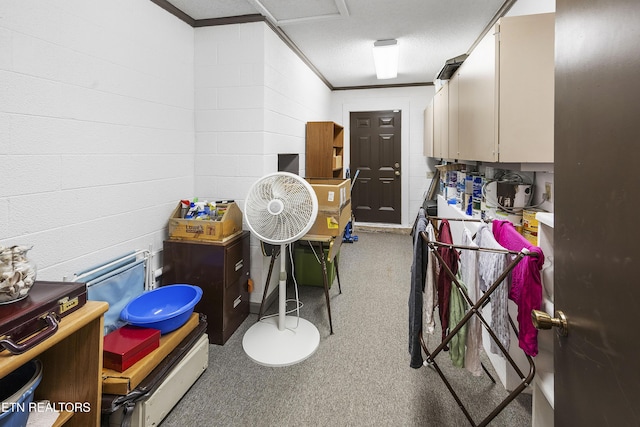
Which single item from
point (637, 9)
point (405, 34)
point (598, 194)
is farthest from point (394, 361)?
point (405, 34)

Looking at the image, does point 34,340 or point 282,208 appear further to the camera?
point 282,208

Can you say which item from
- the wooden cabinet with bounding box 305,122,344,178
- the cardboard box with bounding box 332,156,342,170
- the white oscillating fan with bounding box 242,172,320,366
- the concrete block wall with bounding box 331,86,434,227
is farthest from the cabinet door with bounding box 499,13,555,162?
the concrete block wall with bounding box 331,86,434,227

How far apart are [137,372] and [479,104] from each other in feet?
7.54

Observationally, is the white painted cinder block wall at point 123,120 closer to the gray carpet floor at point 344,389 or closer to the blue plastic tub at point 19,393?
the blue plastic tub at point 19,393

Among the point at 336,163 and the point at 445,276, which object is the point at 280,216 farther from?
the point at 336,163

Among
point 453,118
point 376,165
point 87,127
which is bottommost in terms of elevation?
point 87,127

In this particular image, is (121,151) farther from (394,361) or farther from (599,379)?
(599,379)

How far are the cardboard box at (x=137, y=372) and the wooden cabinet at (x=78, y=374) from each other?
0.48 ft

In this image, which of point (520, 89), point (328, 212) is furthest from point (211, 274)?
point (520, 89)

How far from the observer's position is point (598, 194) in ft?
2.21

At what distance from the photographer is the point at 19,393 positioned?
3.49ft

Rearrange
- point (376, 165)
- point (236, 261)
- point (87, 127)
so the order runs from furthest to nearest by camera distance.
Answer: point (376, 165) → point (236, 261) → point (87, 127)

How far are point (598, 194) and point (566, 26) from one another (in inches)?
17.0

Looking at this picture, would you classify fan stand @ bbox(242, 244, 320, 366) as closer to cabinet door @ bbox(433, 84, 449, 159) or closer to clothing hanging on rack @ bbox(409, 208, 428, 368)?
clothing hanging on rack @ bbox(409, 208, 428, 368)
